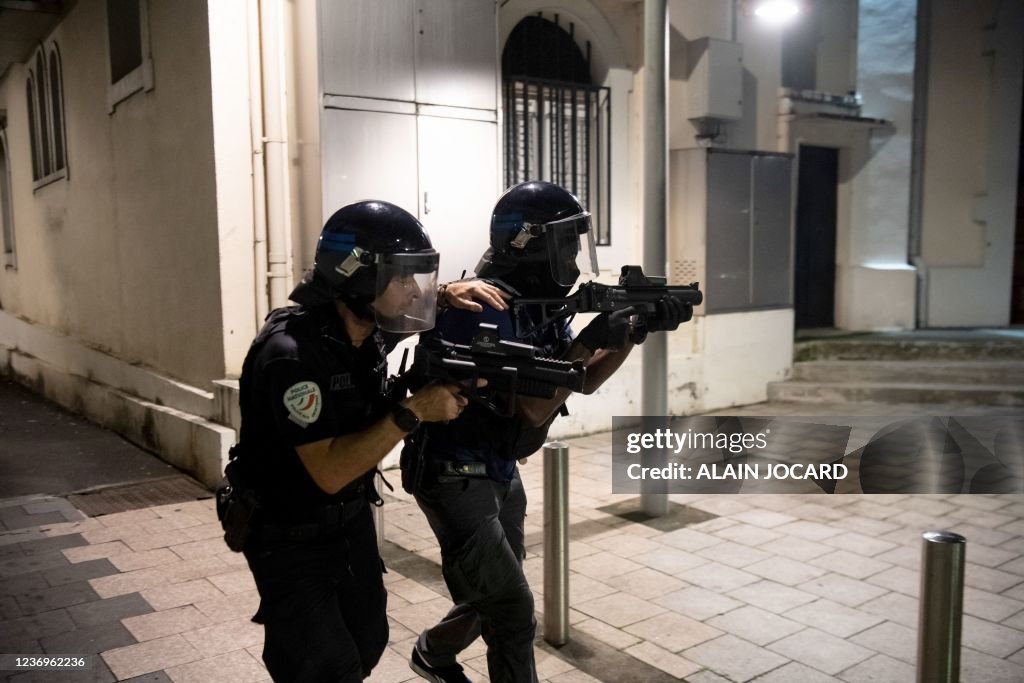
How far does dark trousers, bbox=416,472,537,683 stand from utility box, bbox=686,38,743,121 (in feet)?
22.4

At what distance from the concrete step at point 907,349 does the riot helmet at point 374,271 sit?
824 cm

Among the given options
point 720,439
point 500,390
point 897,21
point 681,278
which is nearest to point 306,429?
point 500,390

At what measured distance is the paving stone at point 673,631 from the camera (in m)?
3.84

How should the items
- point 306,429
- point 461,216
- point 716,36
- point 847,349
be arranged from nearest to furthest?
point 306,429, point 461,216, point 716,36, point 847,349

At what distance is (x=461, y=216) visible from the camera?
23.0 feet

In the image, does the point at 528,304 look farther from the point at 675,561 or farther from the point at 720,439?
the point at 720,439

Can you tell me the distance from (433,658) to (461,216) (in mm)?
4383

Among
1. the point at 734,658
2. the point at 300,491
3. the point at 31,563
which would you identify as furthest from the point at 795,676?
the point at 31,563

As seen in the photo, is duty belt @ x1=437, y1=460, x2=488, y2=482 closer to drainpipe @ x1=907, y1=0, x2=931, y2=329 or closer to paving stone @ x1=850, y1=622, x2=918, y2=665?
paving stone @ x1=850, y1=622, x2=918, y2=665

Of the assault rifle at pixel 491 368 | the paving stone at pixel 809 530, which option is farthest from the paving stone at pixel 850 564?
the assault rifle at pixel 491 368

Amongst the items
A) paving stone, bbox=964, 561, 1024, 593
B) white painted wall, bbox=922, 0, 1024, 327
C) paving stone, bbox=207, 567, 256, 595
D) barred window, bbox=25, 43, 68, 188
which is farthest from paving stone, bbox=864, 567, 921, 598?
barred window, bbox=25, 43, 68, 188

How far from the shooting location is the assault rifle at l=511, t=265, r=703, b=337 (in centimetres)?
310

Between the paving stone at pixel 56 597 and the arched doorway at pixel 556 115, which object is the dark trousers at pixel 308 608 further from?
the arched doorway at pixel 556 115

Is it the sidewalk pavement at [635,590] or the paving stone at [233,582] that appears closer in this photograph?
the sidewalk pavement at [635,590]
